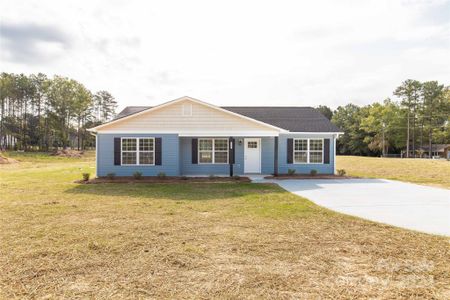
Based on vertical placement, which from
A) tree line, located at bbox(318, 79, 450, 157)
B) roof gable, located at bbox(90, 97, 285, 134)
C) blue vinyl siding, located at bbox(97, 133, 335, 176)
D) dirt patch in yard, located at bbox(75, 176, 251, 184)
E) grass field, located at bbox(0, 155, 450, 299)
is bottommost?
grass field, located at bbox(0, 155, 450, 299)

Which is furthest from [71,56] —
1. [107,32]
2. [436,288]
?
[436,288]

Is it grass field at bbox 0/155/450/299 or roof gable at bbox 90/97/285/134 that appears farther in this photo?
roof gable at bbox 90/97/285/134

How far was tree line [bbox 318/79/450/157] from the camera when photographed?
2105 inches

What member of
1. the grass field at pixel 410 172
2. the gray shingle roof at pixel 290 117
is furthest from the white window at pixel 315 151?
the grass field at pixel 410 172

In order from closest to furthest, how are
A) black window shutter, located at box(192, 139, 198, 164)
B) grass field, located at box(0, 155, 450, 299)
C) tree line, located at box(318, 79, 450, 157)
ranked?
grass field, located at box(0, 155, 450, 299)
black window shutter, located at box(192, 139, 198, 164)
tree line, located at box(318, 79, 450, 157)

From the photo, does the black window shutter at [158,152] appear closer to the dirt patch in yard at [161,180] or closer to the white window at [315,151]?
the dirt patch in yard at [161,180]

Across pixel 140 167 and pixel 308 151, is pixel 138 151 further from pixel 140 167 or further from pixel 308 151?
pixel 308 151

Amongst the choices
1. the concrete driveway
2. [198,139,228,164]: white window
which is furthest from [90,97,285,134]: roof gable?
the concrete driveway

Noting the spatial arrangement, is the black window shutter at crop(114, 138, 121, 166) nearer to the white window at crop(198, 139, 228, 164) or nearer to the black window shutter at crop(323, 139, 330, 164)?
the white window at crop(198, 139, 228, 164)

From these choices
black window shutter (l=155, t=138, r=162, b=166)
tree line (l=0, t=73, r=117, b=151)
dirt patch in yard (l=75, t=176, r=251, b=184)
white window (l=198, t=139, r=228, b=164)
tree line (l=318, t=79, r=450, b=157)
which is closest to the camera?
dirt patch in yard (l=75, t=176, r=251, b=184)

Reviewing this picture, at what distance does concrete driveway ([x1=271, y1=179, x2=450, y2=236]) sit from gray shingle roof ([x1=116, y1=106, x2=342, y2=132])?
5.50m

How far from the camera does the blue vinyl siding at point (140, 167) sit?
1486 centimetres

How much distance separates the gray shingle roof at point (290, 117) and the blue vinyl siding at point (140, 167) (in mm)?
1935

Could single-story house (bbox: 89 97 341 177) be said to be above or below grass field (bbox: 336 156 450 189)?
above
